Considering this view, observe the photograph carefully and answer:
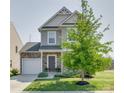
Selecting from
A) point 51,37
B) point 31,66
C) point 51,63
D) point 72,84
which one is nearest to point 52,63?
point 51,63

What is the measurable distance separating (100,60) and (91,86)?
22.1 inches

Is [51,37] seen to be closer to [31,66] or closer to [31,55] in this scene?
[31,55]

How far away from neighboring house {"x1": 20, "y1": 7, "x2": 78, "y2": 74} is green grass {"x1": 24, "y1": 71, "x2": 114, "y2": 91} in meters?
0.36

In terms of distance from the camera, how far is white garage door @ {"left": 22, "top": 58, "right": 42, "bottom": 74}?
5.60 meters

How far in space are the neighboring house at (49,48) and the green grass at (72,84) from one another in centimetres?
36

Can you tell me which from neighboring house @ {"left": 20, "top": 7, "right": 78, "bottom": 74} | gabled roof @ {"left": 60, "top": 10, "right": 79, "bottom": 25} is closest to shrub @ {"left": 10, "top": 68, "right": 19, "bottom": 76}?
neighboring house @ {"left": 20, "top": 7, "right": 78, "bottom": 74}

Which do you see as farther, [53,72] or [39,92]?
[53,72]

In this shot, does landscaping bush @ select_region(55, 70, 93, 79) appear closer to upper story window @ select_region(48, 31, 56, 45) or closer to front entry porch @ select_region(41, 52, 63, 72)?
front entry porch @ select_region(41, 52, 63, 72)

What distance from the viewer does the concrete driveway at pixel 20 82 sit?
5.01 m

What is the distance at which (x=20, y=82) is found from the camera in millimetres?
5367
